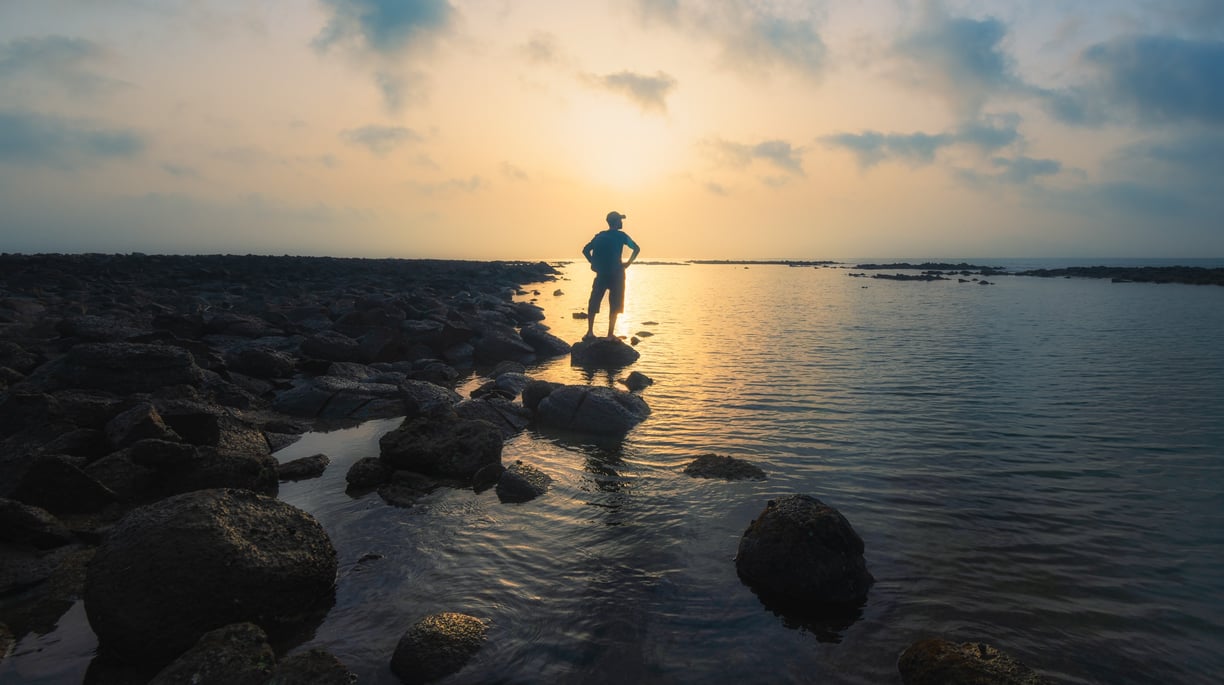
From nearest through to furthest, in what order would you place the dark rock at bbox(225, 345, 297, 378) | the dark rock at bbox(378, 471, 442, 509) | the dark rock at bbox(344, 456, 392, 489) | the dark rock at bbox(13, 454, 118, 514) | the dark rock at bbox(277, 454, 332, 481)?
the dark rock at bbox(13, 454, 118, 514)
the dark rock at bbox(378, 471, 442, 509)
the dark rock at bbox(344, 456, 392, 489)
the dark rock at bbox(277, 454, 332, 481)
the dark rock at bbox(225, 345, 297, 378)

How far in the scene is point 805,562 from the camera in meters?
5.12

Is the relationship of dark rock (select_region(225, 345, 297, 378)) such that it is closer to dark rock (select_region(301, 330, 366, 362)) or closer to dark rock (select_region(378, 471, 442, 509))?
dark rock (select_region(301, 330, 366, 362))

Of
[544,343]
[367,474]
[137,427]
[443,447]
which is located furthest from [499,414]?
[544,343]

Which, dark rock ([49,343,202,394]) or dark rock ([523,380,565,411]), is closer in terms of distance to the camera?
dark rock ([49,343,202,394])

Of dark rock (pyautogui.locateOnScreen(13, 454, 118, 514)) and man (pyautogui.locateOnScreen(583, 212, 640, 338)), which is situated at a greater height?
man (pyautogui.locateOnScreen(583, 212, 640, 338))

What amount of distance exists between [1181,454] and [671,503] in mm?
8244

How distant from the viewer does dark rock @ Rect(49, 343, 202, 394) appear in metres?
10.0

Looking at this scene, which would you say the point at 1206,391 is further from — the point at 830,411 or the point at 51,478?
the point at 51,478

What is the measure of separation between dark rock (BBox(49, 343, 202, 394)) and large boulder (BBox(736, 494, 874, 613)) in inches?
431

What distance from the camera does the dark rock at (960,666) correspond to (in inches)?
149

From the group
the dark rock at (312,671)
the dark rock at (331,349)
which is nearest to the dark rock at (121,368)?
the dark rock at (331,349)

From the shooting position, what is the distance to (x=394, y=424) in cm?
1069

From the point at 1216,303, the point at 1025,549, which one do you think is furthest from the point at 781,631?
the point at 1216,303

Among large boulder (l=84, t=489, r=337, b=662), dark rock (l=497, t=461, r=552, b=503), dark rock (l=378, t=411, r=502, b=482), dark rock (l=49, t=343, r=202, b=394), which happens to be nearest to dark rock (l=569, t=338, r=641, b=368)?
dark rock (l=378, t=411, r=502, b=482)
